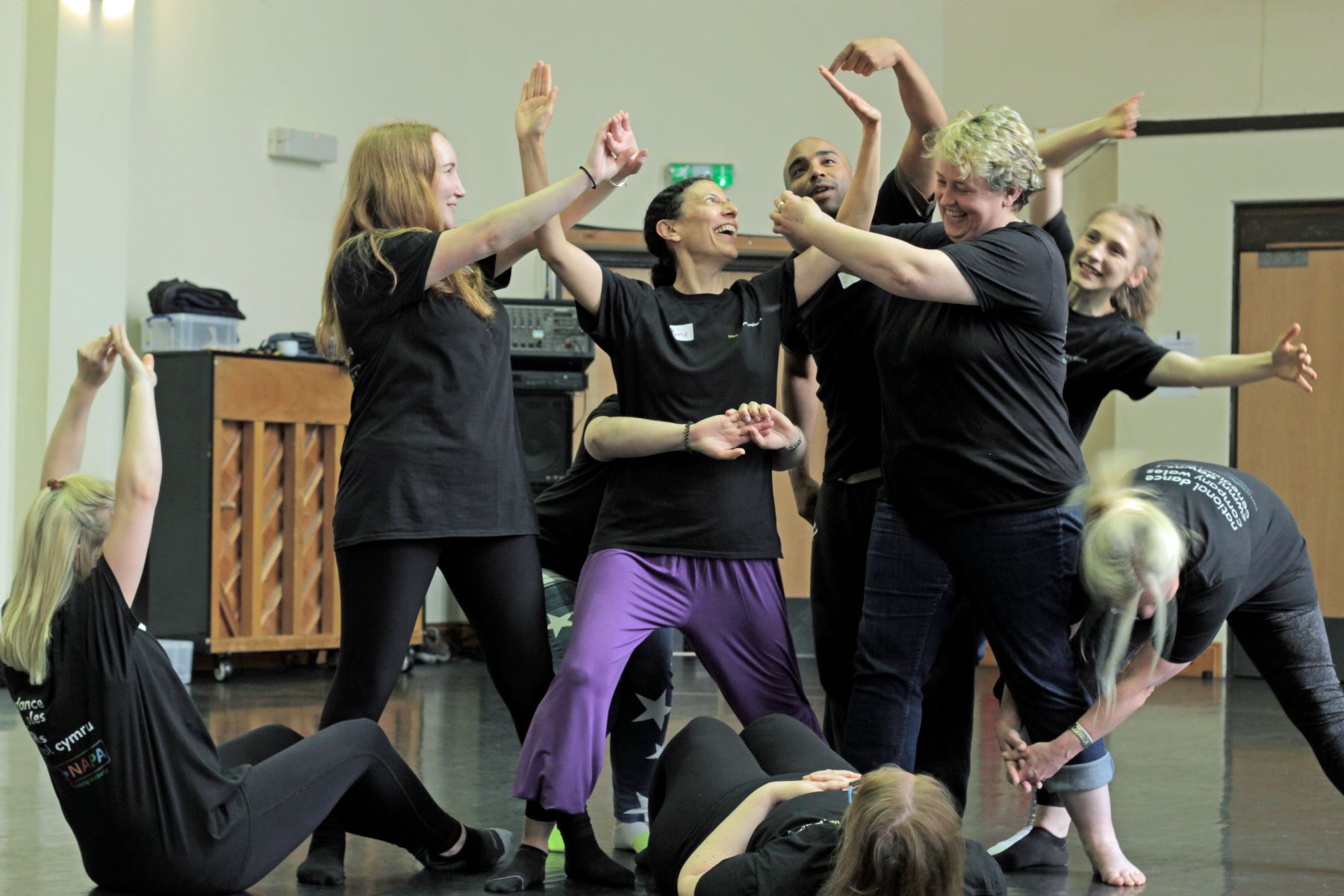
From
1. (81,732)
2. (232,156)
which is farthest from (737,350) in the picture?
(232,156)

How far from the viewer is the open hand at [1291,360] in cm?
319

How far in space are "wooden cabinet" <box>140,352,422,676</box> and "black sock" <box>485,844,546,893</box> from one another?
3.97 metres

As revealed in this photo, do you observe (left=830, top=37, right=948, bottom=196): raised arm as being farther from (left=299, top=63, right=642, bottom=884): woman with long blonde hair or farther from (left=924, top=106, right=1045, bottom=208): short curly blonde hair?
(left=299, top=63, right=642, bottom=884): woman with long blonde hair

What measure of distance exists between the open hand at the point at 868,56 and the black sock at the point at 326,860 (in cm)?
183

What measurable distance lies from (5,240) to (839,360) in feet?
14.6

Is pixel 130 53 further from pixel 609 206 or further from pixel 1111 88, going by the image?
pixel 1111 88

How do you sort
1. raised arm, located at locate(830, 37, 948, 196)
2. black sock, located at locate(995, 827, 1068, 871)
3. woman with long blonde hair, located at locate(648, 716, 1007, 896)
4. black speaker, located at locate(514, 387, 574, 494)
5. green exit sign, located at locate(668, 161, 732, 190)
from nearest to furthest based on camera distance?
woman with long blonde hair, located at locate(648, 716, 1007, 896) → raised arm, located at locate(830, 37, 948, 196) → black sock, located at locate(995, 827, 1068, 871) → black speaker, located at locate(514, 387, 574, 494) → green exit sign, located at locate(668, 161, 732, 190)

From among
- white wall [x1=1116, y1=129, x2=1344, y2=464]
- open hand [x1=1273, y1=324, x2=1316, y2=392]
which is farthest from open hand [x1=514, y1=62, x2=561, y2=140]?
white wall [x1=1116, y1=129, x2=1344, y2=464]

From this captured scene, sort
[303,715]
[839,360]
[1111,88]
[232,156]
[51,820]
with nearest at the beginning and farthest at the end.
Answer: [839,360] < [51,820] < [303,715] < [232,156] < [1111,88]

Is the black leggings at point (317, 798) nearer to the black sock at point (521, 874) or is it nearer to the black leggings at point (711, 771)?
the black sock at point (521, 874)

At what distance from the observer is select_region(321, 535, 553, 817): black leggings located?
9.34ft

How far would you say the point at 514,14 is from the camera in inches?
319

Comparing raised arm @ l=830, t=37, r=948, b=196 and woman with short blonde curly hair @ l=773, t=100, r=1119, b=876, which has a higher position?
raised arm @ l=830, t=37, r=948, b=196

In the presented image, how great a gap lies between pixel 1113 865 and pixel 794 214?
4.68 ft
